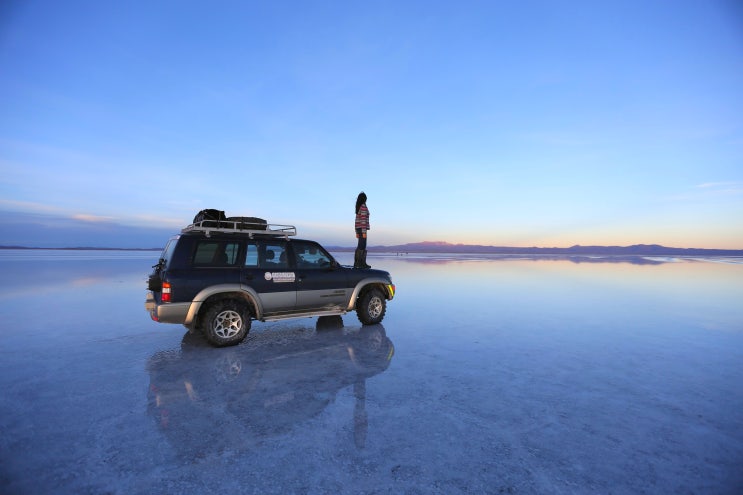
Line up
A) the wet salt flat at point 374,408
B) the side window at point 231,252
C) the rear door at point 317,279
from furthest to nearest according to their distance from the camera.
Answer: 1. the rear door at point 317,279
2. the side window at point 231,252
3. the wet salt flat at point 374,408

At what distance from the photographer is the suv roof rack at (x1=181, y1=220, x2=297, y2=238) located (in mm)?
6312

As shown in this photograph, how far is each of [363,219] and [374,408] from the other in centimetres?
657

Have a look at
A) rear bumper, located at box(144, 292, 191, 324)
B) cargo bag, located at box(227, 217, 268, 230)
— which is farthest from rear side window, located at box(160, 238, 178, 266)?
cargo bag, located at box(227, 217, 268, 230)

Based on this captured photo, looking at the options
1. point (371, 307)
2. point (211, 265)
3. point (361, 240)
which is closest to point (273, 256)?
point (211, 265)

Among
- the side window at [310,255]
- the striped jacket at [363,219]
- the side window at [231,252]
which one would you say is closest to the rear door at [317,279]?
the side window at [310,255]

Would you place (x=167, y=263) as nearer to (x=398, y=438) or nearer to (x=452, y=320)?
(x=398, y=438)

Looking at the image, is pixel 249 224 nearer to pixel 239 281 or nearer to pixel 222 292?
pixel 239 281

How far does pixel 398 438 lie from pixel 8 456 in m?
3.27

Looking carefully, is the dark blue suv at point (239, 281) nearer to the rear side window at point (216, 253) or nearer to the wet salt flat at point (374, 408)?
the rear side window at point (216, 253)

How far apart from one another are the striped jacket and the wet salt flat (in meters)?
3.06

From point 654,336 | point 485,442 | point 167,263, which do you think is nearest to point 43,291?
point 167,263

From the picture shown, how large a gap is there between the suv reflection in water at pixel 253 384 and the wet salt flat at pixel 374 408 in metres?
0.03

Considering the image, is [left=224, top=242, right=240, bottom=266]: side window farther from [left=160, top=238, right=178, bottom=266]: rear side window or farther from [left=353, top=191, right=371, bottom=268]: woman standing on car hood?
[left=353, top=191, right=371, bottom=268]: woman standing on car hood

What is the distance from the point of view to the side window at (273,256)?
22.5 feet
